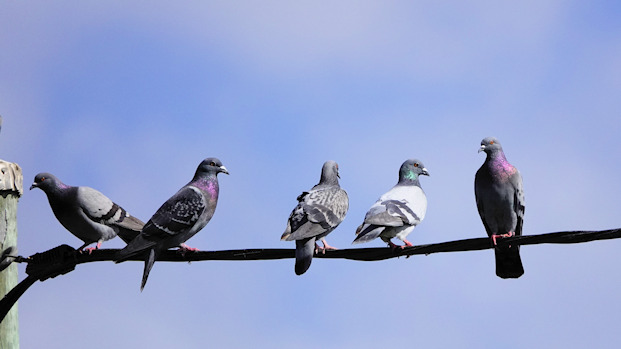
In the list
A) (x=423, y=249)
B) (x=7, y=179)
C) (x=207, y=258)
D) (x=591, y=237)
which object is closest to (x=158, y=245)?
(x=207, y=258)

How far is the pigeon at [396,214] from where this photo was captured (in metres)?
8.44

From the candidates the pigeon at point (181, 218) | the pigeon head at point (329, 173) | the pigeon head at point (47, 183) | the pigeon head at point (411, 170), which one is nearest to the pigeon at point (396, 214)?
the pigeon head at point (411, 170)

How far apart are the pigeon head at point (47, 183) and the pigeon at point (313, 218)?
354 centimetres

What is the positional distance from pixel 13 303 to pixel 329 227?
335 centimetres

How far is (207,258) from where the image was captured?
7613mm

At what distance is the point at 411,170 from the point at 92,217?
13.9 feet

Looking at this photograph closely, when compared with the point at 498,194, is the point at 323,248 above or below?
below

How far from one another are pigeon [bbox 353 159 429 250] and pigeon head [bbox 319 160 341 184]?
715 mm

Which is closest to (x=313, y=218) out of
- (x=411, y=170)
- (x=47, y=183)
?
(x=411, y=170)

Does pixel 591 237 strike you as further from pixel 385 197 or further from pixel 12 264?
pixel 12 264

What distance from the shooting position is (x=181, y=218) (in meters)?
8.73

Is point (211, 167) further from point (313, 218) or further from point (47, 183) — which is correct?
point (47, 183)

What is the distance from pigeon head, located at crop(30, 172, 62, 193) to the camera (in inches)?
410

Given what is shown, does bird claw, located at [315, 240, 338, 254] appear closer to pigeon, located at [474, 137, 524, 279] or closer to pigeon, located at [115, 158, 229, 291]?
pigeon, located at [115, 158, 229, 291]
